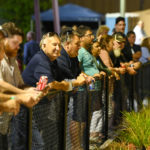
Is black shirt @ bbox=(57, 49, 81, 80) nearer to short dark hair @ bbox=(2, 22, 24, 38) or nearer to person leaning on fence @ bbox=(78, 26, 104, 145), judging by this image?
person leaning on fence @ bbox=(78, 26, 104, 145)

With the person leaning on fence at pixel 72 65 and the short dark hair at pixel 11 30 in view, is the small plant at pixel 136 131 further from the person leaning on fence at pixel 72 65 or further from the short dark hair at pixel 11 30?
the short dark hair at pixel 11 30

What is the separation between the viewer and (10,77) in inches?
172

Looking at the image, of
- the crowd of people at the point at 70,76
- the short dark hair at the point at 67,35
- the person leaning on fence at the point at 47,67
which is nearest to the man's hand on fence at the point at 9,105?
the crowd of people at the point at 70,76

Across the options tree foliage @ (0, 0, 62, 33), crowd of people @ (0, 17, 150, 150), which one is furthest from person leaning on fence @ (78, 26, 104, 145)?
tree foliage @ (0, 0, 62, 33)

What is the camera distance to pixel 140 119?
23.7 feet

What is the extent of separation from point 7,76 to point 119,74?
3.74 metres

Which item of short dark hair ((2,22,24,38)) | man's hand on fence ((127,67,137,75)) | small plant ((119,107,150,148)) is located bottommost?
small plant ((119,107,150,148))

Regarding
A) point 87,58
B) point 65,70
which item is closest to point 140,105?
point 87,58

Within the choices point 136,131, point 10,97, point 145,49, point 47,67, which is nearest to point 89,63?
point 136,131

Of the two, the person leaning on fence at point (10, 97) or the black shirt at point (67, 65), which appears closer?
the person leaning on fence at point (10, 97)

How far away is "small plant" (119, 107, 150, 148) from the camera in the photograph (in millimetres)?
6789

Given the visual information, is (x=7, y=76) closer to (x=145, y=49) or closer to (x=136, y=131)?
(x=136, y=131)

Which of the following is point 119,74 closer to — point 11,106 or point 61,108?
point 61,108

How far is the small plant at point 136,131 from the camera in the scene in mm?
6789
